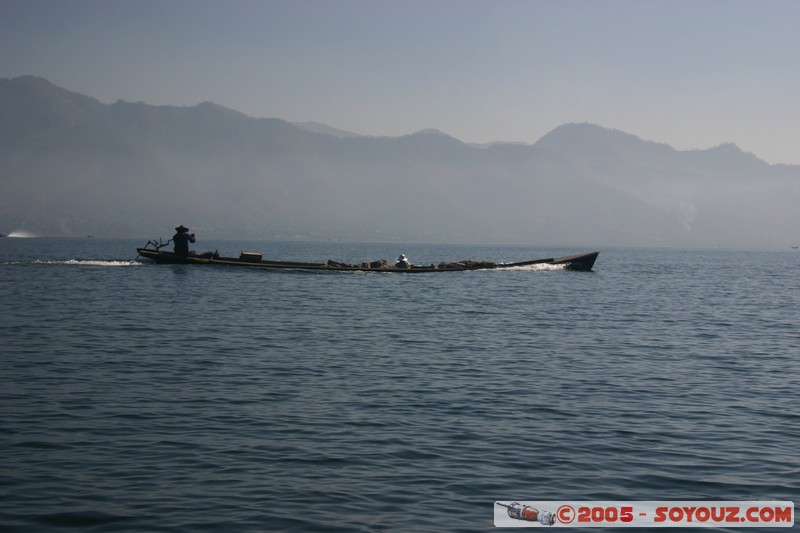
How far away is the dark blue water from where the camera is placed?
43.7 ft

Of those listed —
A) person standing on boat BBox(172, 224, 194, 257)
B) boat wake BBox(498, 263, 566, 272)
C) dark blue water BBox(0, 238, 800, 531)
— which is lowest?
dark blue water BBox(0, 238, 800, 531)

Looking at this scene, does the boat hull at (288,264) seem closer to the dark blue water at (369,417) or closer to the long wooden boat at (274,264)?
the long wooden boat at (274,264)

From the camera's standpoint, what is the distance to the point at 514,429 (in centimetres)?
1780

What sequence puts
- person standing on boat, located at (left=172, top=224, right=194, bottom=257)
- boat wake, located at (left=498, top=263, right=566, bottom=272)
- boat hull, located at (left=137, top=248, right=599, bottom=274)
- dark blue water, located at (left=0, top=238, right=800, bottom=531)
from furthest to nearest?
1. boat wake, located at (left=498, top=263, right=566, bottom=272)
2. boat hull, located at (left=137, top=248, right=599, bottom=274)
3. person standing on boat, located at (left=172, top=224, right=194, bottom=257)
4. dark blue water, located at (left=0, top=238, right=800, bottom=531)

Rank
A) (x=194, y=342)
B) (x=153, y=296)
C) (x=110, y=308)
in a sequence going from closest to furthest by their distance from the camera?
(x=194, y=342) < (x=110, y=308) < (x=153, y=296)

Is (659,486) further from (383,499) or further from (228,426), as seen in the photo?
Result: (228,426)

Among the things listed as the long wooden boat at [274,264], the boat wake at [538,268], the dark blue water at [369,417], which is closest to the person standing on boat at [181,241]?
the long wooden boat at [274,264]

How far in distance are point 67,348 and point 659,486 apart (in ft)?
69.7

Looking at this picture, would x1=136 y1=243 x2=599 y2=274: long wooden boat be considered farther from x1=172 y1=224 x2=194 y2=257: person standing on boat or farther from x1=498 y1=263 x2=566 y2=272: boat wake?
x1=498 y1=263 x2=566 y2=272: boat wake

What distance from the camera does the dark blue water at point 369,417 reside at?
13.3 m

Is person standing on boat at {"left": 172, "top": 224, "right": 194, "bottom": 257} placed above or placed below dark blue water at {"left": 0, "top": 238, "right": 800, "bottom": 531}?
above

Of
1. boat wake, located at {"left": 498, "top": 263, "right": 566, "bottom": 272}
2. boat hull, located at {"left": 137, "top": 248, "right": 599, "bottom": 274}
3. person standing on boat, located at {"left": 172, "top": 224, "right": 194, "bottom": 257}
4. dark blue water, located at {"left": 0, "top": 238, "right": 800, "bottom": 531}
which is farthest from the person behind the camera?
boat wake, located at {"left": 498, "top": 263, "right": 566, "bottom": 272}

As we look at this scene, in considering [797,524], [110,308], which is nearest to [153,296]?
[110,308]

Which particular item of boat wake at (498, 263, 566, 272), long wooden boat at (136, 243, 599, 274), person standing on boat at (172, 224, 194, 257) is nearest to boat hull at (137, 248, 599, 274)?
long wooden boat at (136, 243, 599, 274)
